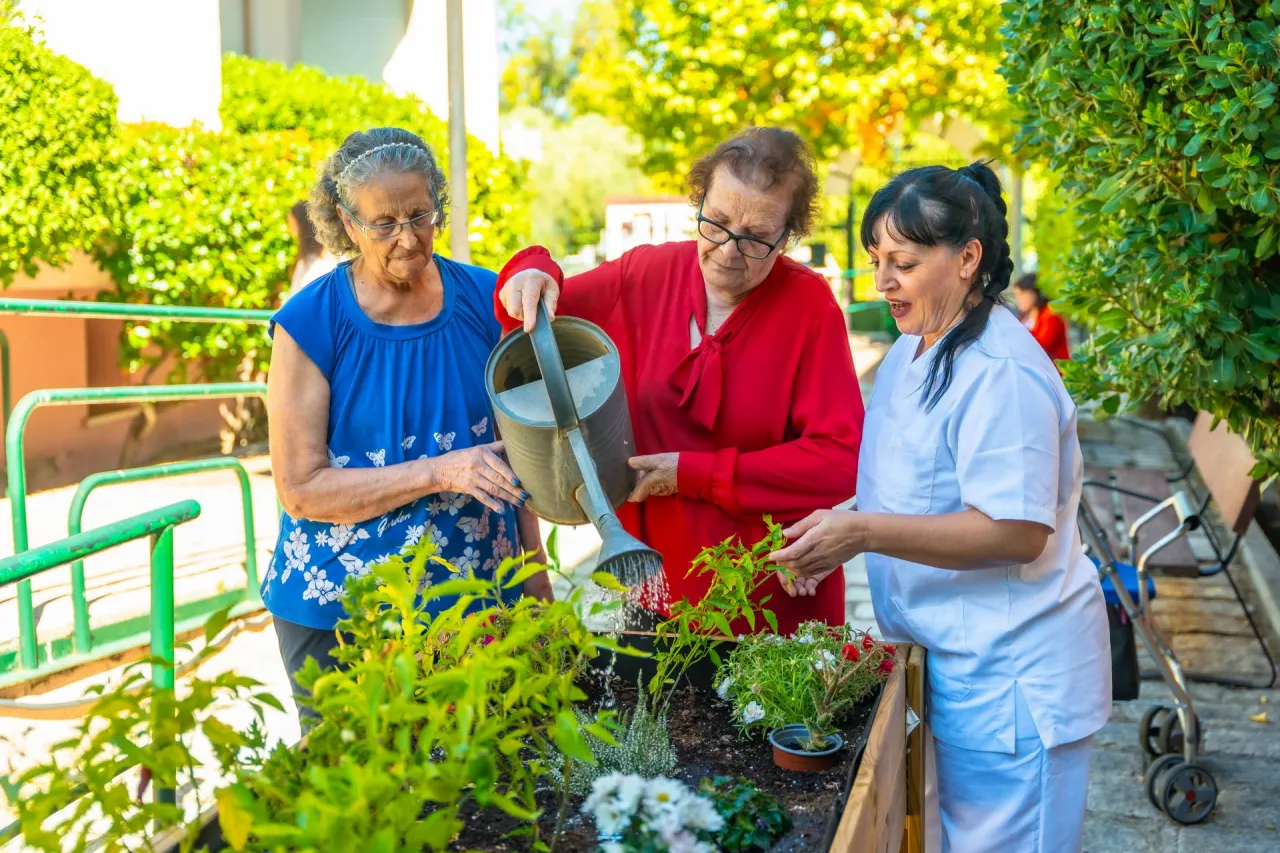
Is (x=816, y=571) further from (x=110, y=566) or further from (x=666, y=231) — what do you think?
(x=666, y=231)

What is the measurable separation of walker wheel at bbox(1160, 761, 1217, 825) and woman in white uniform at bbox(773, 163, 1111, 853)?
5.48 ft

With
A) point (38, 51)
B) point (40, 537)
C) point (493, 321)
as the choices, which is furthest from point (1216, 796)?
point (38, 51)

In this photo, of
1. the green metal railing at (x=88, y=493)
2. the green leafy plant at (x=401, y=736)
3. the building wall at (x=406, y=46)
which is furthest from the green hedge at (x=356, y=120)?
the green leafy plant at (x=401, y=736)

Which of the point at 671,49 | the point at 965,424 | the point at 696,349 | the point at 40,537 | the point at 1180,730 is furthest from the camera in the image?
the point at 671,49

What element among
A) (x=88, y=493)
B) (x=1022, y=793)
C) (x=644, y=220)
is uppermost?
(x=644, y=220)

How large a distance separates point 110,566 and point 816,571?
399 centimetres

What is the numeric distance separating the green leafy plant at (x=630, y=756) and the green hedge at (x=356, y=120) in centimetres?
719

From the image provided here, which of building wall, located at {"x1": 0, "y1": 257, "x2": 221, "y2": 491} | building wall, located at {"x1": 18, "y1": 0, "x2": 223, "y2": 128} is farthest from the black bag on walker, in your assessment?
building wall, located at {"x1": 18, "y1": 0, "x2": 223, "y2": 128}

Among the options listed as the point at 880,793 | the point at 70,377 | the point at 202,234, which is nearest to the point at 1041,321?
the point at 202,234

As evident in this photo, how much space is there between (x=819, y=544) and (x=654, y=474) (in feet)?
1.17

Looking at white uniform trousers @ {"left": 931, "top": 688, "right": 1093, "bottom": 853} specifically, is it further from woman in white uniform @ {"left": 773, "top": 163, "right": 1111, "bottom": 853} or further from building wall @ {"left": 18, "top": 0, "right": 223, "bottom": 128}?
building wall @ {"left": 18, "top": 0, "right": 223, "bottom": 128}

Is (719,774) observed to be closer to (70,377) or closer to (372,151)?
(372,151)

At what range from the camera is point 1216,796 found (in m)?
3.49

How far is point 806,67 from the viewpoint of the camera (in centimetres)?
1588
